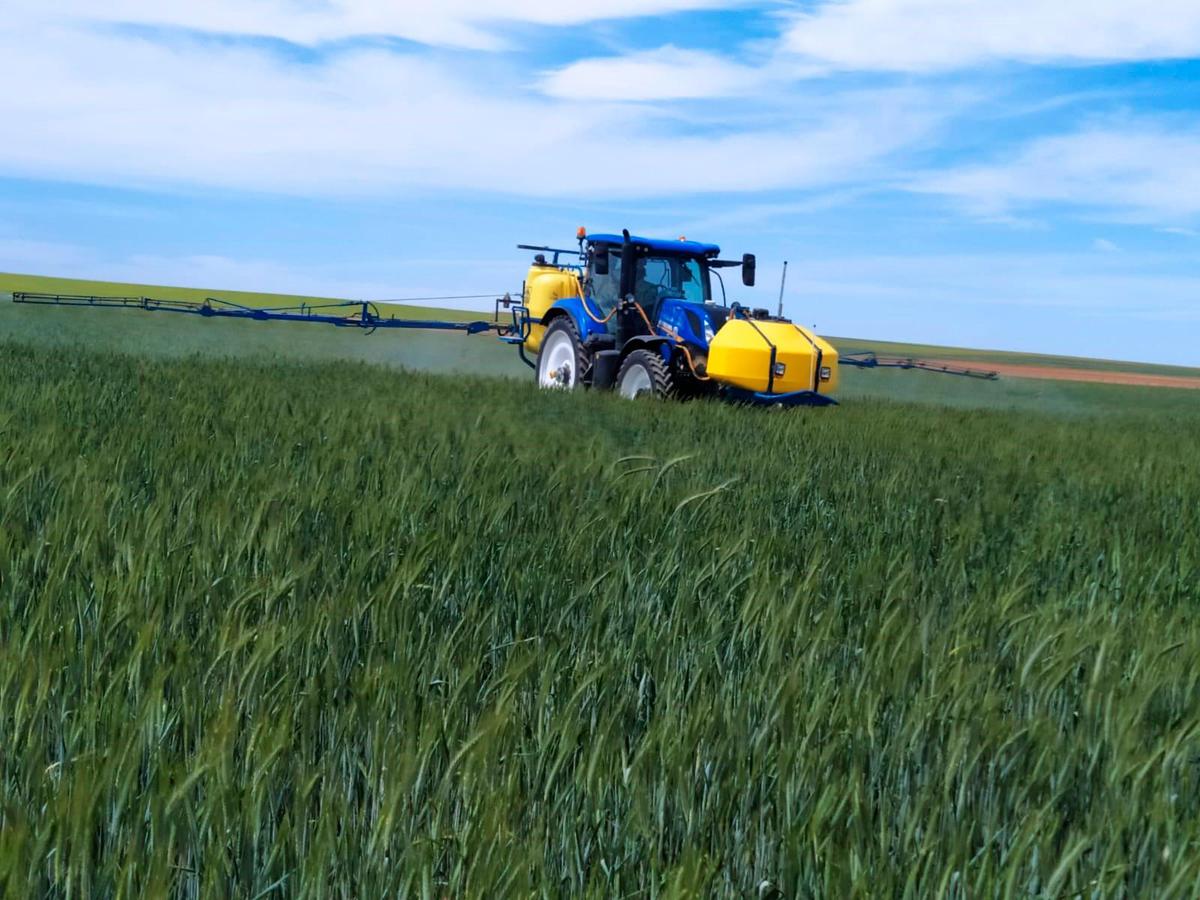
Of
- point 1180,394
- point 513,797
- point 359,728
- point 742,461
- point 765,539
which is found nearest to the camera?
point 513,797

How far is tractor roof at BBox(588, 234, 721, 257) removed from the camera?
11.6 m

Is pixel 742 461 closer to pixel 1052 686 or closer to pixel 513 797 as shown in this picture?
pixel 1052 686

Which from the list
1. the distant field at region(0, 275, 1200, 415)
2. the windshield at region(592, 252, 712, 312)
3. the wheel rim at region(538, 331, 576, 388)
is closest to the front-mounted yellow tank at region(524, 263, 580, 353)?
the wheel rim at region(538, 331, 576, 388)

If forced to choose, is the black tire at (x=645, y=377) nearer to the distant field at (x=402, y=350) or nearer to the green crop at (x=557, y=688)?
the green crop at (x=557, y=688)

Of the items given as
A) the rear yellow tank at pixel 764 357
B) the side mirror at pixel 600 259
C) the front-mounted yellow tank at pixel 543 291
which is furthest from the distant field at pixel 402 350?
the rear yellow tank at pixel 764 357

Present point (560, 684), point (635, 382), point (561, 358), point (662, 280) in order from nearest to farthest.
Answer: point (560, 684), point (635, 382), point (662, 280), point (561, 358)

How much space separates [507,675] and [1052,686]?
3.42 ft

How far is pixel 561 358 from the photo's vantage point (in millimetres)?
12953

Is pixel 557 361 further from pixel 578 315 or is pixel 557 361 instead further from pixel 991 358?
pixel 991 358

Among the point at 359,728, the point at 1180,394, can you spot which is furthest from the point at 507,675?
the point at 1180,394

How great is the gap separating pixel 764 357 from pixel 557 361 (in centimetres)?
336

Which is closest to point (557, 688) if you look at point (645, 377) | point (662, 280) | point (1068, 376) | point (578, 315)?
point (645, 377)

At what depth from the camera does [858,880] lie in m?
1.33

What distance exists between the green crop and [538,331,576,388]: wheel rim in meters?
7.73
